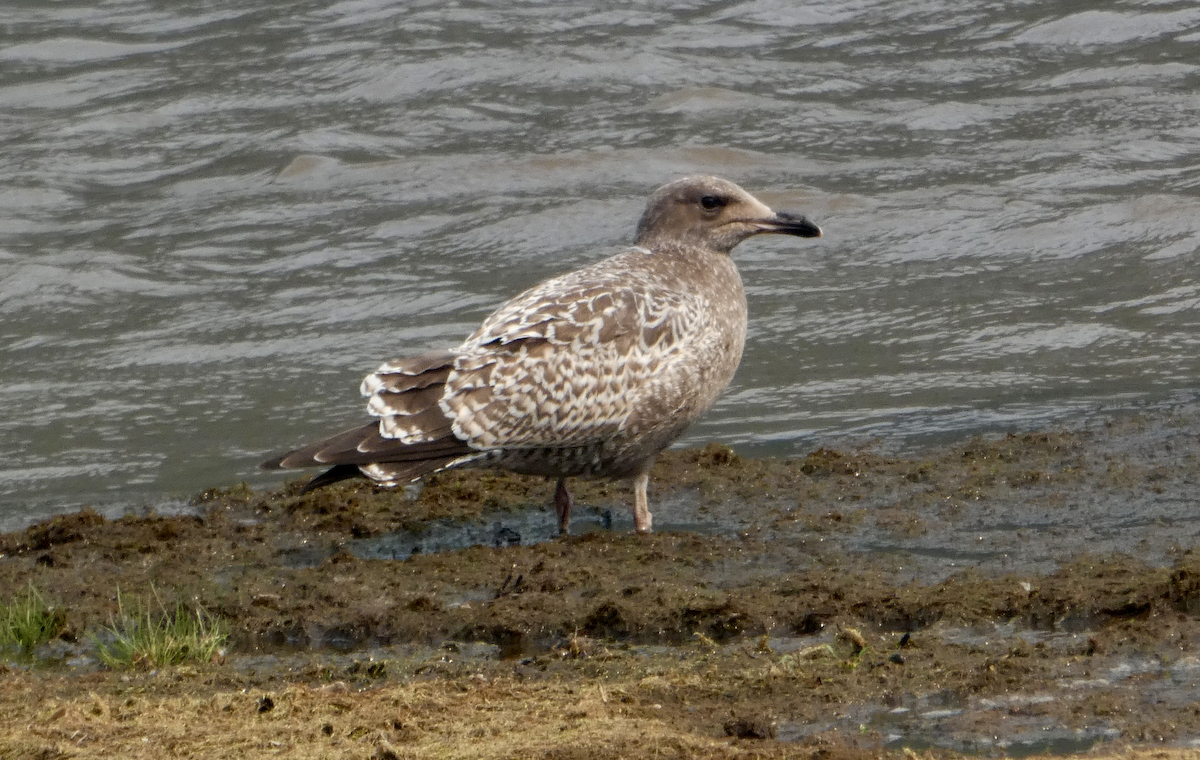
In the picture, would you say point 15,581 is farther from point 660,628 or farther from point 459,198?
point 459,198

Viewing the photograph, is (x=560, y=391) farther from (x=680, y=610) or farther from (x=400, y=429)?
(x=680, y=610)

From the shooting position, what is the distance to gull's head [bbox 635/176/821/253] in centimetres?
760

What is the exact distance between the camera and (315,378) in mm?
10266

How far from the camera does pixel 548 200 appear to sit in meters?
13.5

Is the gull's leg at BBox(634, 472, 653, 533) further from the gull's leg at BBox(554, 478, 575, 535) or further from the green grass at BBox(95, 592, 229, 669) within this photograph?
the green grass at BBox(95, 592, 229, 669)

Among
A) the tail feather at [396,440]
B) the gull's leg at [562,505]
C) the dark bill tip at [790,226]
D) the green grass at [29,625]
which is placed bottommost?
the gull's leg at [562,505]

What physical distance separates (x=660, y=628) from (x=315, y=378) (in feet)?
17.4

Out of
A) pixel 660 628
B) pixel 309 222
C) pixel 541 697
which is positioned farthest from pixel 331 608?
pixel 309 222

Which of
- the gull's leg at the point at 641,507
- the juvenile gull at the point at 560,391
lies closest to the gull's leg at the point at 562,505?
the juvenile gull at the point at 560,391

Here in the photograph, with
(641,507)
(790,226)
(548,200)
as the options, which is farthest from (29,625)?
(548,200)

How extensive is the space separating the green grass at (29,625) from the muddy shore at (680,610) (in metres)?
0.06

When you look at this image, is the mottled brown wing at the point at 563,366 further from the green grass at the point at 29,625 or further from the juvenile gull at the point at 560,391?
the green grass at the point at 29,625

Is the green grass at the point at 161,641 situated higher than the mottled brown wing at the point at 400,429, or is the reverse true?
the mottled brown wing at the point at 400,429

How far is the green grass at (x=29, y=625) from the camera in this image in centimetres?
560
